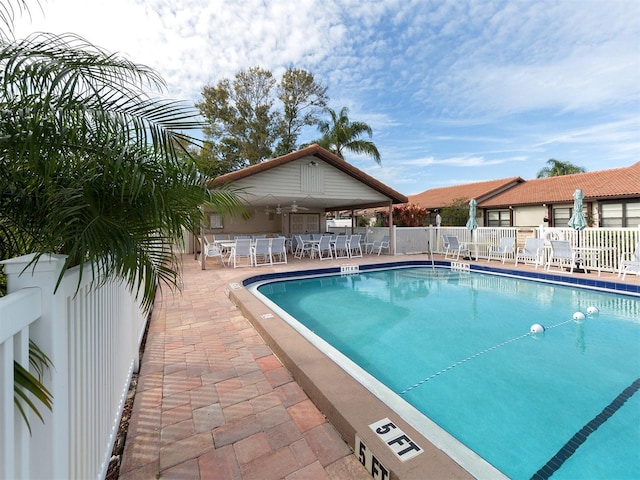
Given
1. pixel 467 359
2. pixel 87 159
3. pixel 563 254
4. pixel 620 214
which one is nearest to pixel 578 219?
pixel 563 254

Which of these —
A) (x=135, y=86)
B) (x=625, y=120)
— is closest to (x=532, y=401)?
(x=135, y=86)

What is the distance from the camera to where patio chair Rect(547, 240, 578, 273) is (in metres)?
9.37

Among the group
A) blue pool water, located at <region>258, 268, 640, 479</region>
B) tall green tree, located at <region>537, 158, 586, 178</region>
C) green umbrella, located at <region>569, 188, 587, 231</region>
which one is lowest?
blue pool water, located at <region>258, 268, 640, 479</region>

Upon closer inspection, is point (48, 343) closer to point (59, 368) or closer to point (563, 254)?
point (59, 368)

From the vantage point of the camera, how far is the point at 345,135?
20.6 meters

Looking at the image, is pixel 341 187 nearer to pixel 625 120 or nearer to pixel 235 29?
pixel 235 29

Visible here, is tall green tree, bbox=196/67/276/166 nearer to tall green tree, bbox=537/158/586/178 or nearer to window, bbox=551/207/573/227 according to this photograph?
window, bbox=551/207/573/227

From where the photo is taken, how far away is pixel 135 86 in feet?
5.64

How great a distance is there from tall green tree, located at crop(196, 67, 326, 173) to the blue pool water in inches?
695

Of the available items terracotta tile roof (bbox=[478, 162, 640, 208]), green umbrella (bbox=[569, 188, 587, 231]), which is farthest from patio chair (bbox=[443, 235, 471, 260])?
terracotta tile roof (bbox=[478, 162, 640, 208])

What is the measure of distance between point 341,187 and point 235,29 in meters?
6.85

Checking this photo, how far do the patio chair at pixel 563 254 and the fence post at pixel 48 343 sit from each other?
1188 cm

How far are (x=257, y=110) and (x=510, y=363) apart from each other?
23.5 meters

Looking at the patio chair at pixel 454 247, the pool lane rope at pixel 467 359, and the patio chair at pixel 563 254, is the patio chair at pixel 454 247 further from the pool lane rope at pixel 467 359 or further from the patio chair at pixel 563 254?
the pool lane rope at pixel 467 359
